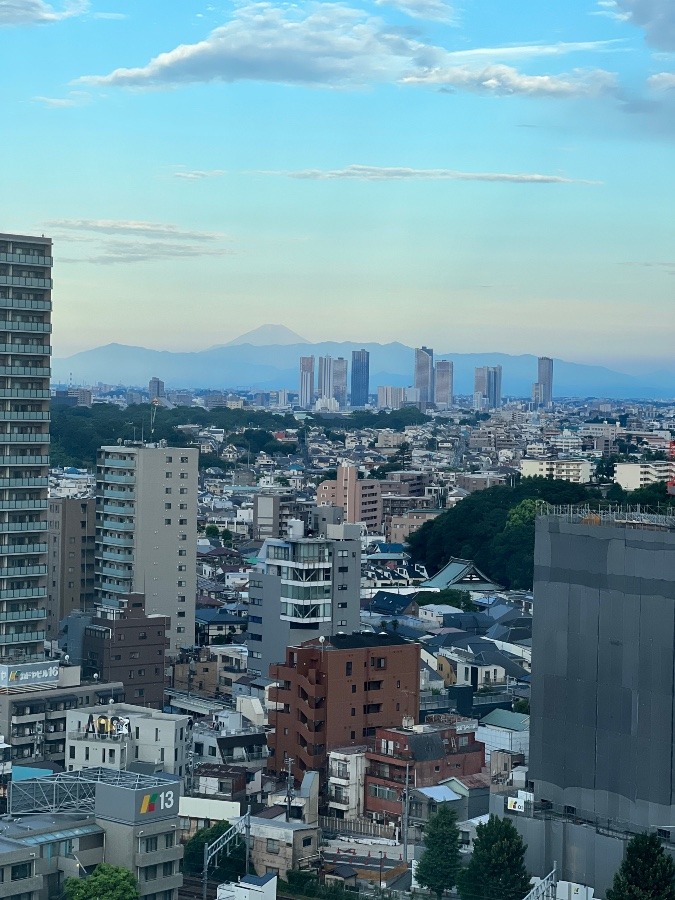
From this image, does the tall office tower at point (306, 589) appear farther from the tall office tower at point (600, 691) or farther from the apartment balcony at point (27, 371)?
the tall office tower at point (600, 691)

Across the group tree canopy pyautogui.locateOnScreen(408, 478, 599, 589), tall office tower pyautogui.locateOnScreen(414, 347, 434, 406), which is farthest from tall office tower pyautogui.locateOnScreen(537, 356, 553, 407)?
tree canopy pyautogui.locateOnScreen(408, 478, 599, 589)

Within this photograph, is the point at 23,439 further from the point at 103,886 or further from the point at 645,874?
the point at 645,874

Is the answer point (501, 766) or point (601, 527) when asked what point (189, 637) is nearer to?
point (501, 766)

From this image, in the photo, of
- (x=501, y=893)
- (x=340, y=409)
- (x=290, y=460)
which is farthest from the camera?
(x=340, y=409)

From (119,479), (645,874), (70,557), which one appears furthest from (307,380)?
(645,874)

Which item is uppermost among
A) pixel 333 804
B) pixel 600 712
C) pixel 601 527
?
pixel 601 527

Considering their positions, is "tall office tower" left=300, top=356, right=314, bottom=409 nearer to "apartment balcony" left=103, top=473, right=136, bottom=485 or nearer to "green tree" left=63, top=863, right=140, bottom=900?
"apartment balcony" left=103, top=473, right=136, bottom=485

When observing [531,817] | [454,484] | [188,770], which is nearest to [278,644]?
[188,770]
